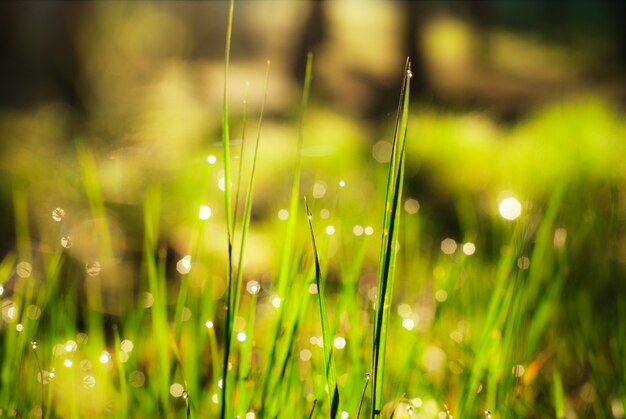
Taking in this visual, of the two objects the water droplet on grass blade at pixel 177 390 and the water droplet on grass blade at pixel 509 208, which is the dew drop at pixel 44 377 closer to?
the water droplet on grass blade at pixel 177 390

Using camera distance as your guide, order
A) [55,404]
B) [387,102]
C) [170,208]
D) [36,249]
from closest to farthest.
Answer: [55,404]
[36,249]
[170,208]
[387,102]

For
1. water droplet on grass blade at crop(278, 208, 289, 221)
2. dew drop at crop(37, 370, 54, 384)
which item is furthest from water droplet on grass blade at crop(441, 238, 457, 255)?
dew drop at crop(37, 370, 54, 384)

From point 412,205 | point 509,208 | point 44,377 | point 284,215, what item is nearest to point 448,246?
point 509,208

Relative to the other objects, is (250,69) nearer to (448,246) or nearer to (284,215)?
(448,246)

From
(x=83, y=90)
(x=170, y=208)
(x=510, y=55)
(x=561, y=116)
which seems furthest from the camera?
(x=510, y=55)

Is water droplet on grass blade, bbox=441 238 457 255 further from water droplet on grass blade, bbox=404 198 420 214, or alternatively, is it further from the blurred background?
the blurred background

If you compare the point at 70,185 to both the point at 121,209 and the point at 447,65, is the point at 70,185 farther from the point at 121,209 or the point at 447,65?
the point at 447,65

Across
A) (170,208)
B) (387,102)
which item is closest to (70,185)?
(170,208)

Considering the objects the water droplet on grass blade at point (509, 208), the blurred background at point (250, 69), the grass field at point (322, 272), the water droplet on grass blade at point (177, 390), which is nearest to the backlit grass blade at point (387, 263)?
the grass field at point (322, 272)
